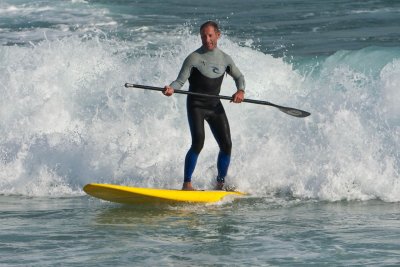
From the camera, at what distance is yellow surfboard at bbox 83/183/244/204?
9.26 metres

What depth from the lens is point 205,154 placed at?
456 inches

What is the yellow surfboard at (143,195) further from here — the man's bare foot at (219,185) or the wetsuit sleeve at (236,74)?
the wetsuit sleeve at (236,74)

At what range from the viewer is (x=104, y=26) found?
2061 cm

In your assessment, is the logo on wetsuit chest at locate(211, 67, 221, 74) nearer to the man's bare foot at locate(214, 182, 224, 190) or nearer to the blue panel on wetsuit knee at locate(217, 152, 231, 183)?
the blue panel on wetsuit knee at locate(217, 152, 231, 183)

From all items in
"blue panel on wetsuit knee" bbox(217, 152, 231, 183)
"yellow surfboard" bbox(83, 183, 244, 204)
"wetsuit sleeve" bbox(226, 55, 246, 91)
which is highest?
"wetsuit sleeve" bbox(226, 55, 246, 91)

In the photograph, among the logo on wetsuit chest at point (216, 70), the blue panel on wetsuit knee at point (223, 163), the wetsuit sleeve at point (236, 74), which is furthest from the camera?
the blue panel on wetsuit knee at point (223, 163)

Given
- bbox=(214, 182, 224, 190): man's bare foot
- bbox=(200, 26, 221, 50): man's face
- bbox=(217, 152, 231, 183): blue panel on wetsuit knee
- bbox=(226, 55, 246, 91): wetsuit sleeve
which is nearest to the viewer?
bbox=(200, 26, 221, 50): man's face

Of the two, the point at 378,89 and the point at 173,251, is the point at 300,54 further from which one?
the point at 173,251

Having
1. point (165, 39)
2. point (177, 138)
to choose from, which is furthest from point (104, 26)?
point (177, 138)

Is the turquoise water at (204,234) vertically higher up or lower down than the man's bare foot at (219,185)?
lower down

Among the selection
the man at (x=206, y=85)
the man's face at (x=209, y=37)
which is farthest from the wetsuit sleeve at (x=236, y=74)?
the man's face at (x=209, y=37)

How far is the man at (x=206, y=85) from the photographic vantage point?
929 cm

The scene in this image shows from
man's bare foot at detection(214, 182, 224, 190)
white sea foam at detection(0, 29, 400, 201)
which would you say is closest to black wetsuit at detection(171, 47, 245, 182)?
man's bare foot at detection(214, 182, 224, 190)

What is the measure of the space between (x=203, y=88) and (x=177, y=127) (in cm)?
304
